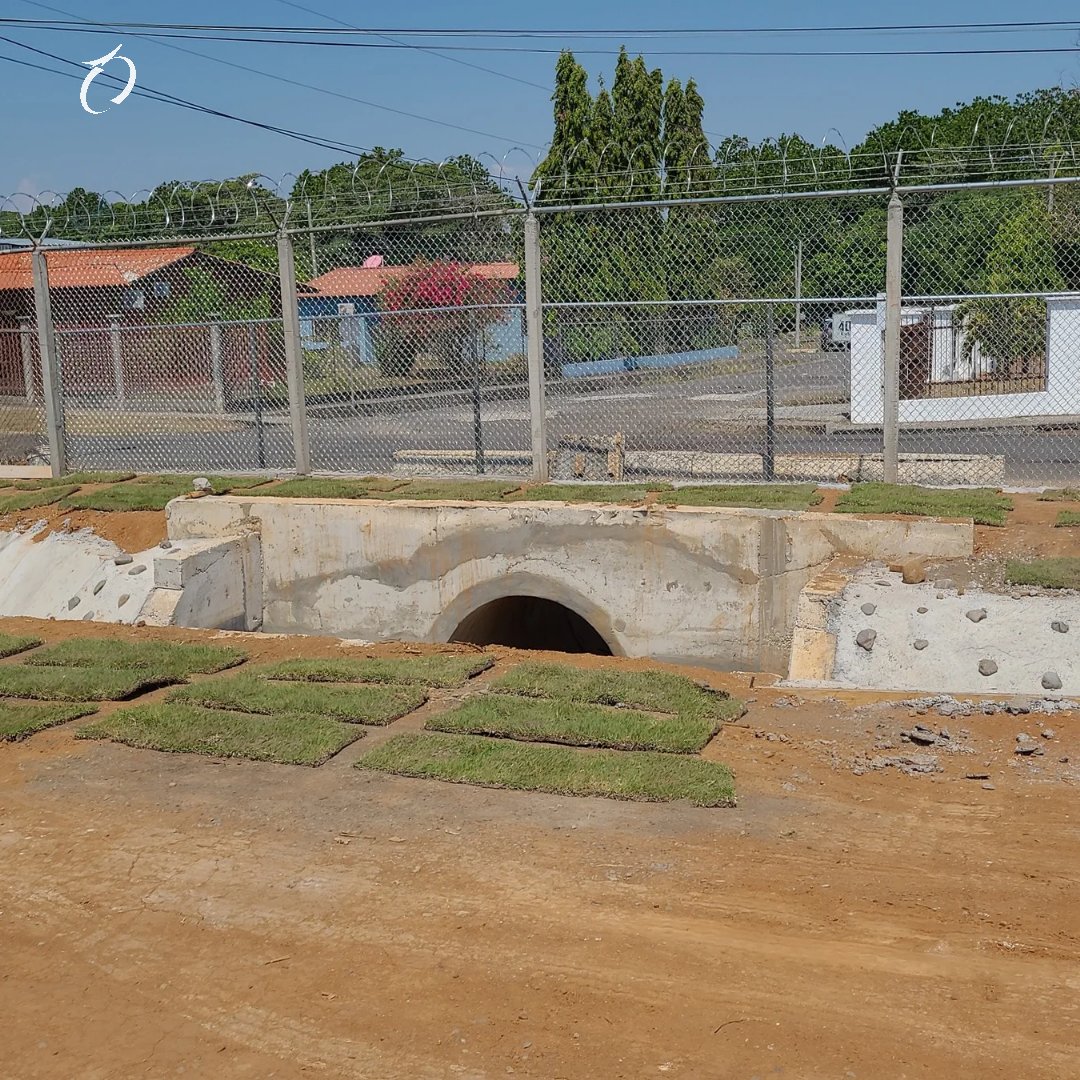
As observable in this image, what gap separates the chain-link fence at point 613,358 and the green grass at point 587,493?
54 cm

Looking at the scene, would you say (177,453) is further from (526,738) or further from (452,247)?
(526,738)

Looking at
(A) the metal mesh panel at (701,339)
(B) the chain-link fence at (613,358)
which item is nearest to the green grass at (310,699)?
(B) the chain-link fence at (613,358)

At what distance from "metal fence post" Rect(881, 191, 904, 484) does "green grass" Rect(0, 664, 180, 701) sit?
6.02 m

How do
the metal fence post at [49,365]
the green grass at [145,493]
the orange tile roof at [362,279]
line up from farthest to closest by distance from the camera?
the orange tile roof at [362,279]
the metal fence post at [49,365]
the green grass at [145,493]

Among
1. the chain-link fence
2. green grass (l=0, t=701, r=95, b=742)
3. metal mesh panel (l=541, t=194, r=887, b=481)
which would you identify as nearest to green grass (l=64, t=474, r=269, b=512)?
the chain-link fence

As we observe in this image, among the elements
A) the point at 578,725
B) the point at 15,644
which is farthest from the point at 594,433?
the point at 578,725

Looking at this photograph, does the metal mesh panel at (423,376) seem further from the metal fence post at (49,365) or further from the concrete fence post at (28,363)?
the concrete fence post at (28,363)

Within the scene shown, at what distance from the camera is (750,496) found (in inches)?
390

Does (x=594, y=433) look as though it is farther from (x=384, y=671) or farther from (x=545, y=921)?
(x=545, y=921)

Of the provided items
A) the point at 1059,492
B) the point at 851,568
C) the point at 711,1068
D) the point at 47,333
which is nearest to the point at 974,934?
the point at 711,1068

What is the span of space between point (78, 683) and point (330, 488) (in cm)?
452

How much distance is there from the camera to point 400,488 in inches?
445

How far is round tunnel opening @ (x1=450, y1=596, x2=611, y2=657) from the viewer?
10.9 metres

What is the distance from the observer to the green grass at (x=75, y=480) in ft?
42.1
